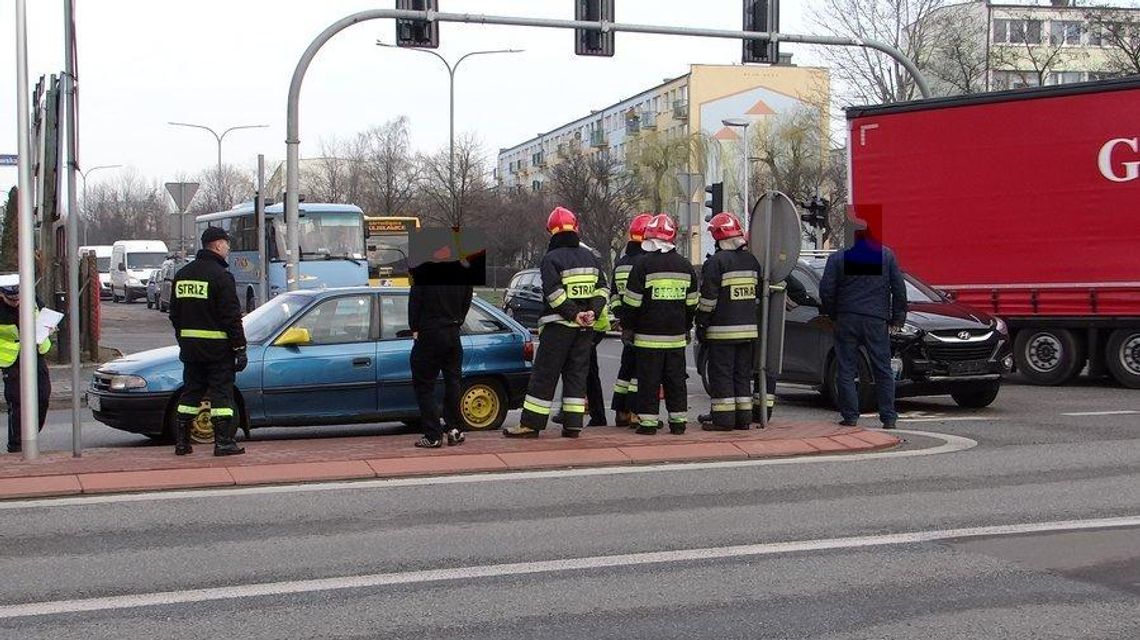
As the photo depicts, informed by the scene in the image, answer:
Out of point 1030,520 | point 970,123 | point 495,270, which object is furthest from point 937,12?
point 1030,520

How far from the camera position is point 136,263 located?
5781 centimetres

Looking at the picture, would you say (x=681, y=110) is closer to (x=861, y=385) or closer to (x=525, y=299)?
(x=525, y=299)

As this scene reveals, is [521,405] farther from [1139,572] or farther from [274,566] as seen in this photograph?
[1139,572]

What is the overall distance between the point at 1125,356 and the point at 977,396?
3.07 metres

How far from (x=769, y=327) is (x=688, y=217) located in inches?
626

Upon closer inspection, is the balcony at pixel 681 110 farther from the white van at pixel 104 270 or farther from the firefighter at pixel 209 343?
the firefighter at pixel 209 343

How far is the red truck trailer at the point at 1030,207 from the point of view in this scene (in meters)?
16.1

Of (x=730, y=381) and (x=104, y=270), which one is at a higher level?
(x=730, y=381)

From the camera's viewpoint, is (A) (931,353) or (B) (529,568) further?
(A) (931,353)

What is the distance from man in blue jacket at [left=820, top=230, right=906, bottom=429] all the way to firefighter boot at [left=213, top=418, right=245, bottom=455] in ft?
17.1

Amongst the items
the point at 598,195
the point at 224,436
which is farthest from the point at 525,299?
the point at 598,195

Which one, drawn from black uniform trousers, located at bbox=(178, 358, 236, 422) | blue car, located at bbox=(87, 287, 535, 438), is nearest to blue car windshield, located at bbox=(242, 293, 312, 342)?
blue car, located at bbox=(87, 287, 535, 438)

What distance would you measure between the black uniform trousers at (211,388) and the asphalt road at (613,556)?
1.11m

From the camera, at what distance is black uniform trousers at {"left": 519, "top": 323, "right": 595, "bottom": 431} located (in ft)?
34.7
